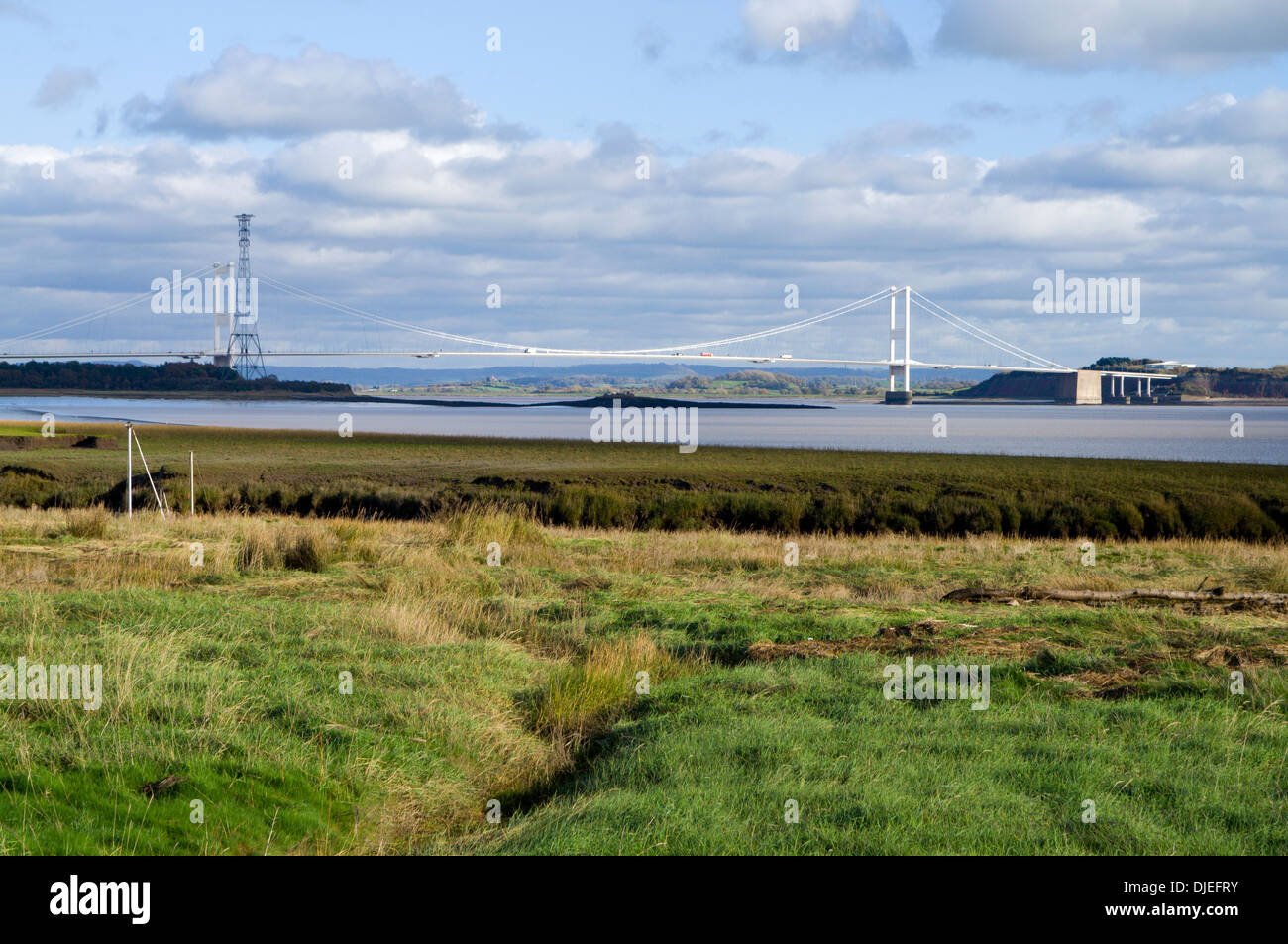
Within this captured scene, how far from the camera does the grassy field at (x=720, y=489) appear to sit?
28.9 meters

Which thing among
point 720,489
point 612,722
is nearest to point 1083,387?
point 720,489

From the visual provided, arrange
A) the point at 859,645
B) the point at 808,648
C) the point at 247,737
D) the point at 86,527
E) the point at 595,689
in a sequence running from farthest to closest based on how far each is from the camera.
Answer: the point at 86,527 → the point at 859,645 → the point at 808,648 → the point at 595,689 → the point at 247,737

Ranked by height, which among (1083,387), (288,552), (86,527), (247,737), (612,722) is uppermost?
(1083,387)

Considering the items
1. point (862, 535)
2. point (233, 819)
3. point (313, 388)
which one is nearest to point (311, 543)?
point (233, 819)

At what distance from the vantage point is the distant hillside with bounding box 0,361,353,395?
491 ft

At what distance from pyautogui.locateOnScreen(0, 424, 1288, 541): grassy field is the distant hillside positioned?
345ft

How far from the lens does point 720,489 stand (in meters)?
35.6

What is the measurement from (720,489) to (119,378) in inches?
5481

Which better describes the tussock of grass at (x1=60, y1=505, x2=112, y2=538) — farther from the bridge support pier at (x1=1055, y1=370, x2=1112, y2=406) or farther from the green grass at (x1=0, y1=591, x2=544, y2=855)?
the bridge support pier at (x1=1055, y1=370, x2=1112, y2=406)

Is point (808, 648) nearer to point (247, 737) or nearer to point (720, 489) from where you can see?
point (247, 737)

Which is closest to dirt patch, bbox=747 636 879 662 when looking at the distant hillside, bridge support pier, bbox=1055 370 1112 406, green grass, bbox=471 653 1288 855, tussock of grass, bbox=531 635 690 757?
tussock of grass, bbox=531 635 690 757

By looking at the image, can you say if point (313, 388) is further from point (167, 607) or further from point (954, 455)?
point (167, 607)

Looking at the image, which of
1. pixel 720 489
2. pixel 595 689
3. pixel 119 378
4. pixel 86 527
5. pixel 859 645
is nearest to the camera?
pixel 595 689

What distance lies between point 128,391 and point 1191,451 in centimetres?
13185
